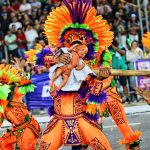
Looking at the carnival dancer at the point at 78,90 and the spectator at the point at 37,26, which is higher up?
the spectator at the point at 37,26

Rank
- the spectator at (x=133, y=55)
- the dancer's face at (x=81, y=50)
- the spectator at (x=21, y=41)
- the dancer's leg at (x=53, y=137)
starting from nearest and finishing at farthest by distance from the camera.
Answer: the dancer's leg at (x=53, y=137) < the dancer's face at (x=81, y=50) < the spectator at (x=133, y=55) < the spectator at (x=21, y=41)

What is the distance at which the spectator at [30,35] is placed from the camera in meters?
17.5

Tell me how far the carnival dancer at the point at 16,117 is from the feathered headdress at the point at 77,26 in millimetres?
833

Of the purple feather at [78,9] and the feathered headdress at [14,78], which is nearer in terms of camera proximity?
the purple feather at [78,9]

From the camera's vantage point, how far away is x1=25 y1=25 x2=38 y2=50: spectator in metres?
17.5

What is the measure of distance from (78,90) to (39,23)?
34.2 ft

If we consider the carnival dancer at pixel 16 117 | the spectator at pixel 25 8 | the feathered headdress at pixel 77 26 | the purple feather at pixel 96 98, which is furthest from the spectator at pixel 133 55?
the purple feather at pixel 96 98

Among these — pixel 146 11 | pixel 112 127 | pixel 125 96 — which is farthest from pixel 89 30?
pixel 146 11

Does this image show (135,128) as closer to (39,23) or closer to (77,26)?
(77,26)

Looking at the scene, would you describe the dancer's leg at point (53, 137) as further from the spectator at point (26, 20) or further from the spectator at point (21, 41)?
the spectator at point (26, 20)

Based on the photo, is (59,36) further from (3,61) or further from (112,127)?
(3,61)

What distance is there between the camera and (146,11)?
1731 centimetres

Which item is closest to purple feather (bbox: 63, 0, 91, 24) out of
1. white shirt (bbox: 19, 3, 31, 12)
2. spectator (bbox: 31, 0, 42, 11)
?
white shirt (bbox: 19, 3, 31, 12)

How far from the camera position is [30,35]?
57.7 feet
